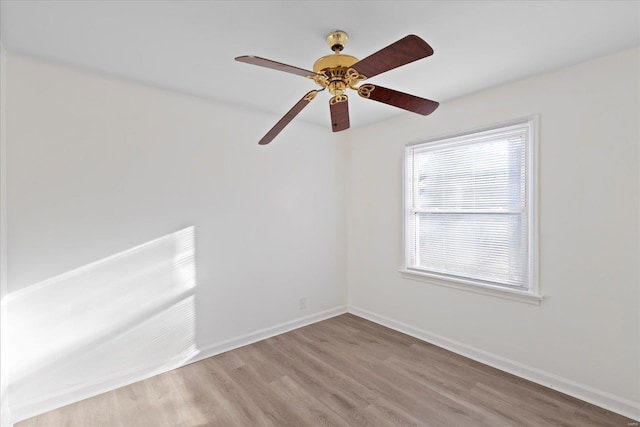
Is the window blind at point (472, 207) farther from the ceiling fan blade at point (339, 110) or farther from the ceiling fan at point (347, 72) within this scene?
the ceiling fan blade at point (339, 110)

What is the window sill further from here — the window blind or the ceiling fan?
the ceiling fan

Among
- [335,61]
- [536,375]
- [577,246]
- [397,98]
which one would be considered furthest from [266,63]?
[536,375]

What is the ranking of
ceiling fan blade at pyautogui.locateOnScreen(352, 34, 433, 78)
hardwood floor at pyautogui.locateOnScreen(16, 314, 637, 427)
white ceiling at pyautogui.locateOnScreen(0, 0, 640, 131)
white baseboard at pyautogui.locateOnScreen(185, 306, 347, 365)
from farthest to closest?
white baseboard at pyautogui.locateOnScreen(185, 306, 347, 365) → hardwood floor at pyautogui.locateOnScreen(16, 314, 637, 427) → white ceiling at pyautogui.locateOnScreen(0, 0, 640, 131) → ceiling fan blade at pyautogui.locateOnScreen(352, 34, 433, 78)

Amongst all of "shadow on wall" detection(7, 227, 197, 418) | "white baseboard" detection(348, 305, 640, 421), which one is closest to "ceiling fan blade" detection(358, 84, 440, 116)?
"shadow on wall" detection(7, 227, 197, 418)

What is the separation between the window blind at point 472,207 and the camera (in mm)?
2570

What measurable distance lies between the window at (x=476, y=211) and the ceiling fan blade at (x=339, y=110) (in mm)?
1497

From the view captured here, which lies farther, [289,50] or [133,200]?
[133,200]

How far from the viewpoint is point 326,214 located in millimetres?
3846

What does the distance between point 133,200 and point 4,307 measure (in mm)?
1006

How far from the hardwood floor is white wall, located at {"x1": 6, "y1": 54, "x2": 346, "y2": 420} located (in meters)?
0.24

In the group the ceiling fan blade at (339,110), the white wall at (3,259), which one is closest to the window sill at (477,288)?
the ceiling fan blade at (339,110)

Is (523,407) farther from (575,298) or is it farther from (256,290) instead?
(256,290)

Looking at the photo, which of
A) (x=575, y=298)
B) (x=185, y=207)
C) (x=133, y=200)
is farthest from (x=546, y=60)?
(x=133, y=200)

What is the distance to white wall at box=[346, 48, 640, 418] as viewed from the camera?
2.04m
